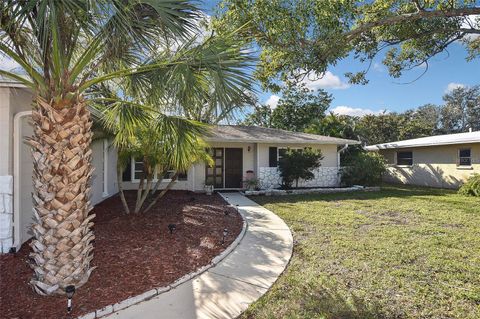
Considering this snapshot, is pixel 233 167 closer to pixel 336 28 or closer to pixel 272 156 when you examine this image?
pixel 272 156

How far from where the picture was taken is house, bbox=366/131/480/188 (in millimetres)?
16766

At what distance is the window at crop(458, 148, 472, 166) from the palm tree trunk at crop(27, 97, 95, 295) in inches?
765

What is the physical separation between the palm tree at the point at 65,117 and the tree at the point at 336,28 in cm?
173

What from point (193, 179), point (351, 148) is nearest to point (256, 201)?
point (193, 179)

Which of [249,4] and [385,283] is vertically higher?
[249,4]

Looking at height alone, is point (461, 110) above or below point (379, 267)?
above

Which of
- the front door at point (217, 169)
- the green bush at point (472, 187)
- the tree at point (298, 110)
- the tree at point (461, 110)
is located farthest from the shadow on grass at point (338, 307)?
the tree at point (461, 110)

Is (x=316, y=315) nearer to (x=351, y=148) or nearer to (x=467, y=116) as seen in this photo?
(x=351, y=148)

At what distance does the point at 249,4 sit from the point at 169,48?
2740 millimetres

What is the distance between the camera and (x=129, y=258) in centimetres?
547

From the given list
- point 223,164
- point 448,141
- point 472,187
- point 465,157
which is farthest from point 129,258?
point 465,157

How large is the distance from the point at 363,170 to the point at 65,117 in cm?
1566

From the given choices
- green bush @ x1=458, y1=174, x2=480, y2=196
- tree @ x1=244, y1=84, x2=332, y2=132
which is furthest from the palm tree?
tree @ x1=244, y1=84, x2=332, y2=132

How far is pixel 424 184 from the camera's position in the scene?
19.5m
